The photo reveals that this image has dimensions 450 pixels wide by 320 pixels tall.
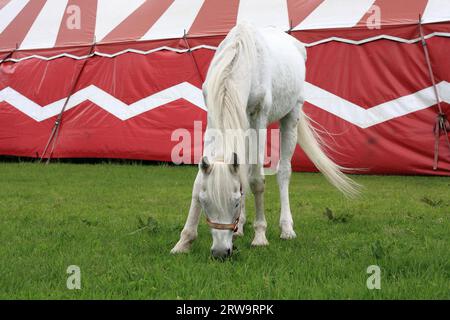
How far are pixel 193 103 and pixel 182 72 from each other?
25.8 inches

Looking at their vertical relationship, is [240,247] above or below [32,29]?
below

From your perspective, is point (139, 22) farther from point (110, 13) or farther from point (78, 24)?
point (78, 24)

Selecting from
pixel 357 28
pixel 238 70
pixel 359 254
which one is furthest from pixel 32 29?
pixel 359 254

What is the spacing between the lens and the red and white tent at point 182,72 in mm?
8750

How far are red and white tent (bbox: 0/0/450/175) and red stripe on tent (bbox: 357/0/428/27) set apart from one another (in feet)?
0.07

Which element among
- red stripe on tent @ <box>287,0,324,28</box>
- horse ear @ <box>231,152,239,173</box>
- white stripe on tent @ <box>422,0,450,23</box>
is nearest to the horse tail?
horse ear @ <box>231,152,239,173</box>

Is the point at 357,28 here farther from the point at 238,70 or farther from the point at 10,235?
the point at 10,235

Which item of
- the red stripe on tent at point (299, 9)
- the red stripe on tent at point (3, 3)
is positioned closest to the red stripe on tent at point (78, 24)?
the red stripe on tent at point (3, 3)

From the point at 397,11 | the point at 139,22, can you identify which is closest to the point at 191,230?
the point at 397,11

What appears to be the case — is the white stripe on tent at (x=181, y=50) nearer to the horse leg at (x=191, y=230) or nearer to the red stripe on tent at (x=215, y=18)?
the red stripe on tent at (x=215, y=18)

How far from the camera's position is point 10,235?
4305mm

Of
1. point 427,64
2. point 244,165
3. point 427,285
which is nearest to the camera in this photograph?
point 427,285

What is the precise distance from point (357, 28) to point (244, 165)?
6.48m

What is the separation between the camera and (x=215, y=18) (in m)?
Result: 10.1
